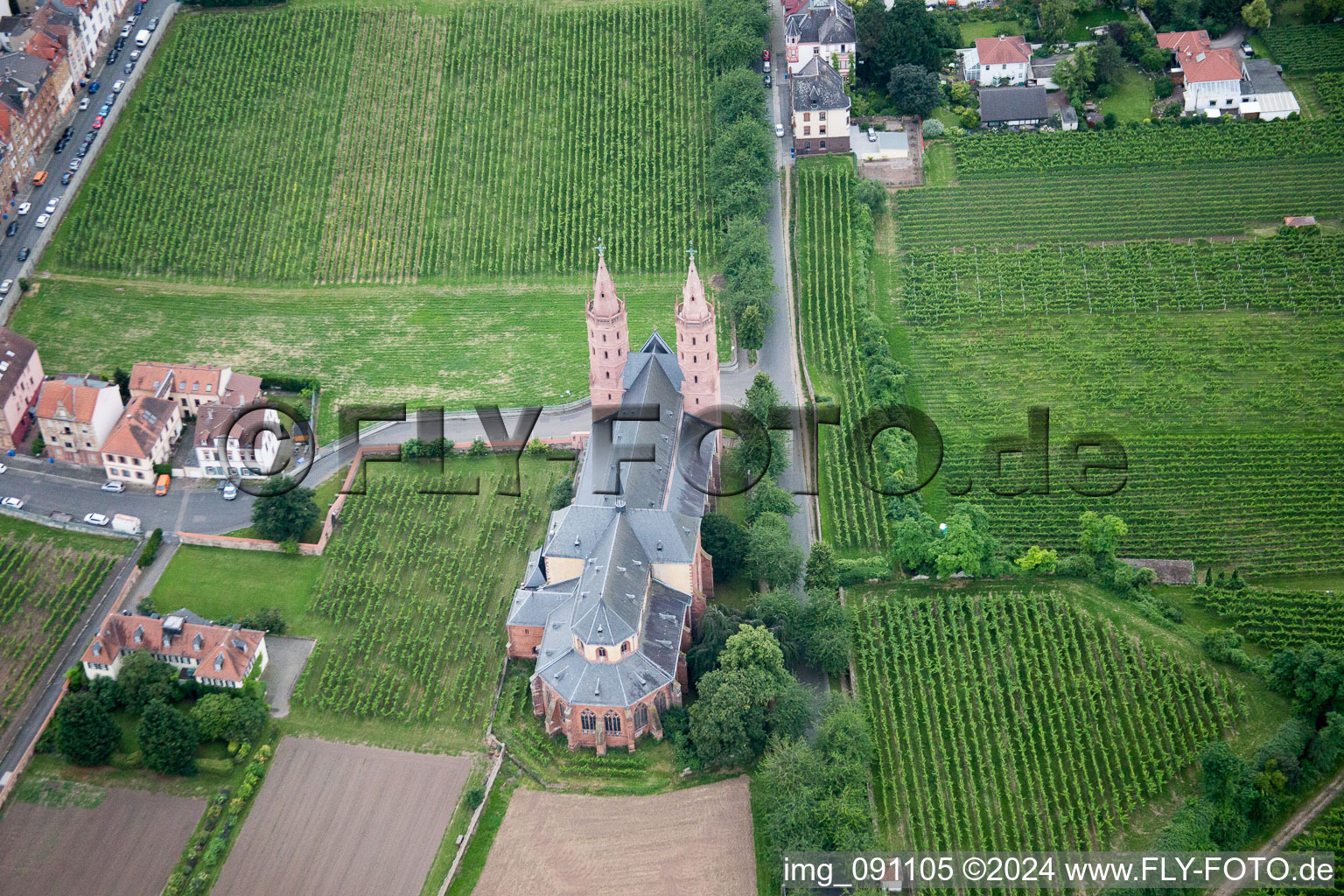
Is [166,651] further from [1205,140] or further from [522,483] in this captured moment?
[1205,140]

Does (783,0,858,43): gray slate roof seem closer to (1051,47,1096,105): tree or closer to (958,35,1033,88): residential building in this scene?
(958,35,1033,88): residential building

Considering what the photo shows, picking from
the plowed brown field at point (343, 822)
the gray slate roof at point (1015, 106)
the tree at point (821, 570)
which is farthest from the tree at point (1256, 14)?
the plowed brown field at point (343, 822)

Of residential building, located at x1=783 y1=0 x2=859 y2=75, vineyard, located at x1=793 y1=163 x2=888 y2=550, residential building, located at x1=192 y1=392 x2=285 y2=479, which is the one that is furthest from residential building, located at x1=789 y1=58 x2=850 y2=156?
residential building, located at x1=192 y1=392 x2=285 y2=479

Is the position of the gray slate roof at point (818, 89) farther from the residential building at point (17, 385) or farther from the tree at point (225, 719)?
the tree at point (225, 719)

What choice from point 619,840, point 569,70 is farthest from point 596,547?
point 569,70

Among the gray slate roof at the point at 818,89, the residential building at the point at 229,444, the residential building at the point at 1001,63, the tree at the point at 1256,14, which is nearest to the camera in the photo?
the residential building at the point at 229,444
